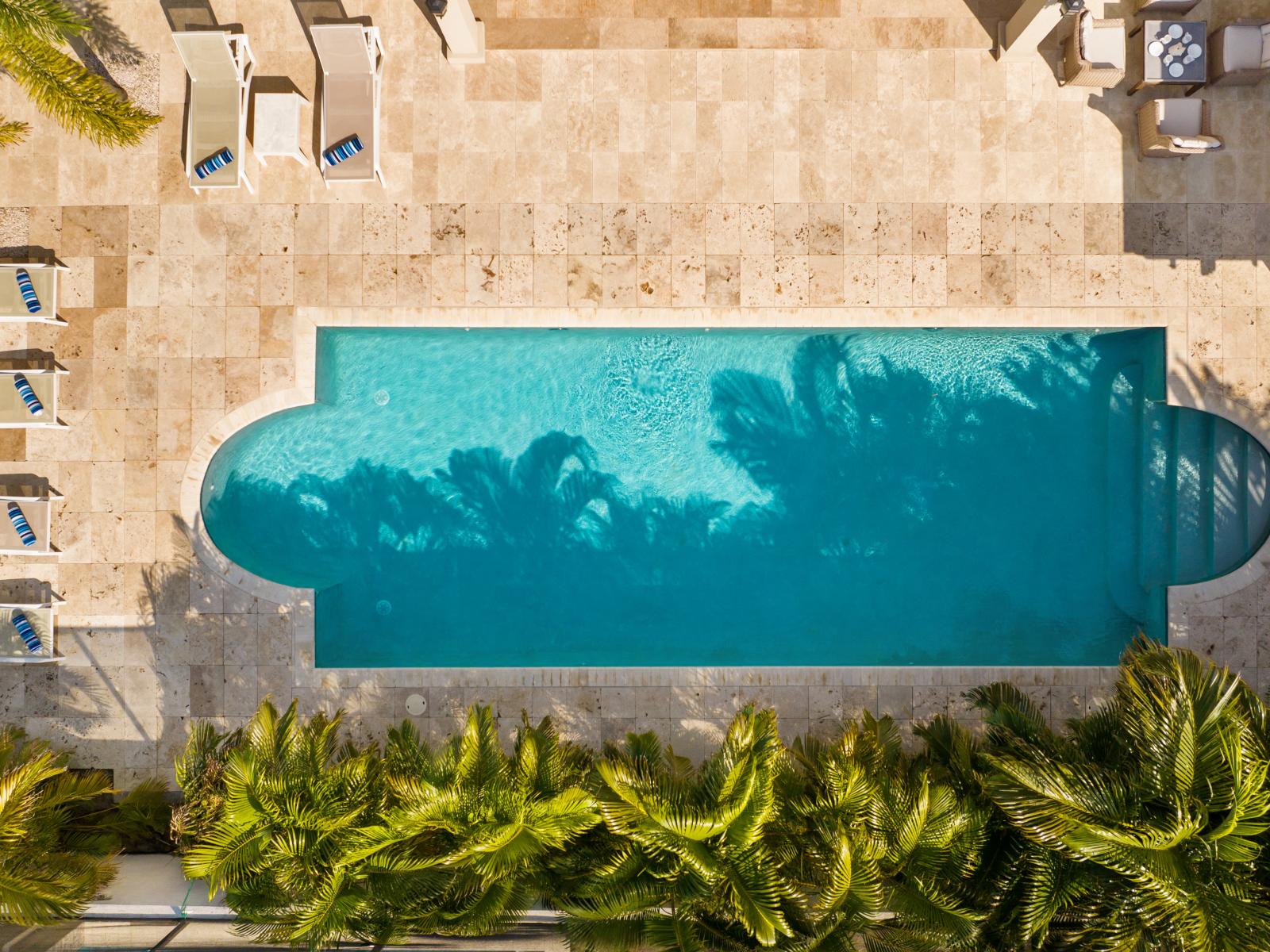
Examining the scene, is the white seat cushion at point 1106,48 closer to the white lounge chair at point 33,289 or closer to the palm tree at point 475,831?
the palm tree at point 475,831

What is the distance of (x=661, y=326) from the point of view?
963cm

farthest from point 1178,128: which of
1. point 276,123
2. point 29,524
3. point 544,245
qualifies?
point 29,524

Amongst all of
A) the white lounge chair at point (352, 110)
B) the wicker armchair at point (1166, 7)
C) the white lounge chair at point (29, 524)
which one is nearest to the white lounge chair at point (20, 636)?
the white lounge chair at point (29, 524)

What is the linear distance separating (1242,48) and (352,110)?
35.8 feet

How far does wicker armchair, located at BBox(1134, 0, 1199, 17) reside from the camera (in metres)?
9.21

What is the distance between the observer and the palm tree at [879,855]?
6746mm

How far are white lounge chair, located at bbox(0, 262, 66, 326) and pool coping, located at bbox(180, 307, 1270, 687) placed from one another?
2.47 metres

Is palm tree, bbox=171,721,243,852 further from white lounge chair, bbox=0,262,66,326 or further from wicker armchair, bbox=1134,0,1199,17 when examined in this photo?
wicker armchair, bbox=1134,0,1199,17

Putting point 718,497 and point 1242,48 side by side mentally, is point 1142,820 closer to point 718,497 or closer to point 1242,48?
point 718,497

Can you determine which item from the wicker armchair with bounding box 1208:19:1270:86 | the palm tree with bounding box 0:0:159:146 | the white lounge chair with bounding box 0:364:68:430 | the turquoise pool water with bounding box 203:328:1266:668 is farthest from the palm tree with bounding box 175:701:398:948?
the wicker armchair with bounding box 1208:19:1270:86

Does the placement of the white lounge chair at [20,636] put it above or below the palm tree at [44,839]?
above

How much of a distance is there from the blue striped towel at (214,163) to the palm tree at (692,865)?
27.7 ft

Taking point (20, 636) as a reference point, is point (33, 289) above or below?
above

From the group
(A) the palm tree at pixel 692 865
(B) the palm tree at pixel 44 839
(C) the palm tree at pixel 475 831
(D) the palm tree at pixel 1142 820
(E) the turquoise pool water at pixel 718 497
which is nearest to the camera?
(D) the palm tree at pixel 1142 820
